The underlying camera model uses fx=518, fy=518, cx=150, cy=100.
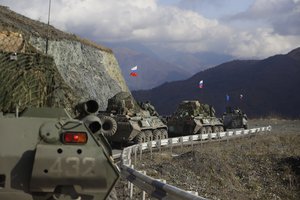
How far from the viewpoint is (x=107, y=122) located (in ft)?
23.8

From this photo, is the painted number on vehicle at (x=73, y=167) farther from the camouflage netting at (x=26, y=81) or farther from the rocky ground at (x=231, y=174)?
the rocky ground at (x=231, y=174)

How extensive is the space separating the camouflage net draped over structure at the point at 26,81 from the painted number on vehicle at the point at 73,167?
19.4 ft

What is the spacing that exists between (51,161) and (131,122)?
72.7 ft

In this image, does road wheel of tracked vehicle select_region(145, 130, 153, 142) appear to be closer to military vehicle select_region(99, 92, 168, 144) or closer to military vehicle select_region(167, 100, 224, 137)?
military vehicle select_region(99, 92, 168, 144)

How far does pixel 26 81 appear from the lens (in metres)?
12.1

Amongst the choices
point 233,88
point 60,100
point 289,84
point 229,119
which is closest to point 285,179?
point 60,100

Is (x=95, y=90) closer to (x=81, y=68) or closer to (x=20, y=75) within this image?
(x=81, y=68)

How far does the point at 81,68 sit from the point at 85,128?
45.7 metres

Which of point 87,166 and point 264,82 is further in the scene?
point 264,82

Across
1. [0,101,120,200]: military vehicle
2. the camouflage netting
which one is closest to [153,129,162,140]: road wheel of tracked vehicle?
the camouflage netting

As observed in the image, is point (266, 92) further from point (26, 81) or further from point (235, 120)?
point (26, 81)

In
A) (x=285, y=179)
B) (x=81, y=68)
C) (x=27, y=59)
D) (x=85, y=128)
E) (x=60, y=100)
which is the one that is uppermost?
(x=81, y=68)

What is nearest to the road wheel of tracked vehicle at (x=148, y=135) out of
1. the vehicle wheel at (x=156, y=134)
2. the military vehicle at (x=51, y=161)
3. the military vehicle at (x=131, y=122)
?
the military vehicle at (x=131, y=122)

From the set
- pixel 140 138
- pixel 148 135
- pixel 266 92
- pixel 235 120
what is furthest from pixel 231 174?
pixel 266 92
